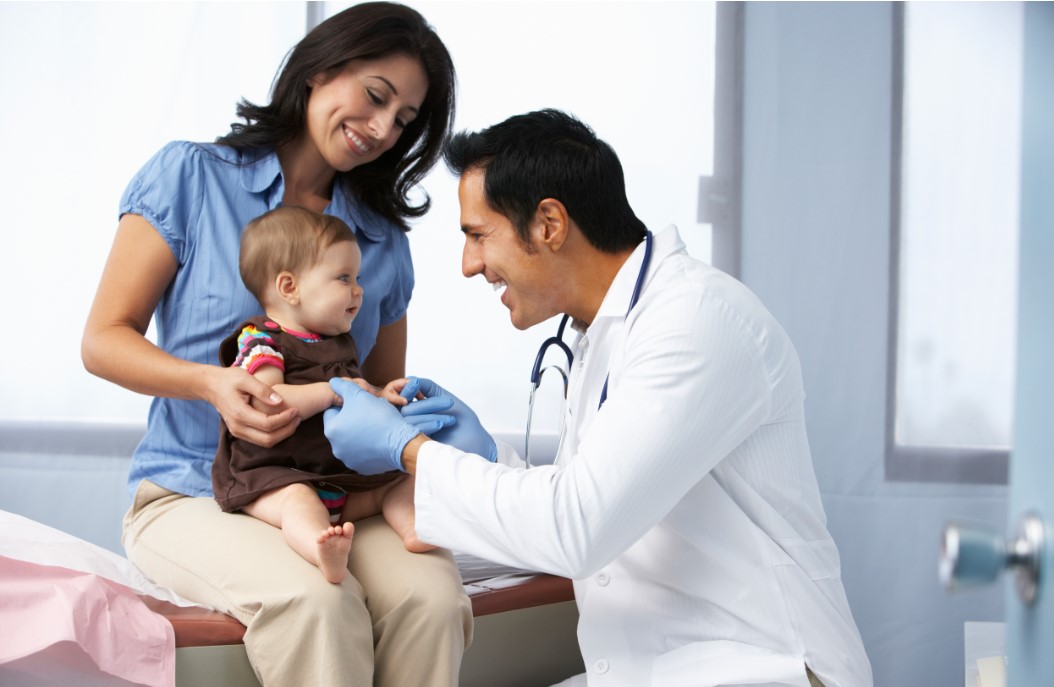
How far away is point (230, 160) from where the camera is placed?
172 cm

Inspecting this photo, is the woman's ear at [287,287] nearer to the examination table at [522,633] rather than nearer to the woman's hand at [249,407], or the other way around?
the woman's hand at [249,407]

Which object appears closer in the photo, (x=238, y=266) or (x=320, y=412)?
(x=320, y=412)

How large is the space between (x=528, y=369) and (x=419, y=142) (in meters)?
0.91

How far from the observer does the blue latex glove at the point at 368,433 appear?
1.34 metres

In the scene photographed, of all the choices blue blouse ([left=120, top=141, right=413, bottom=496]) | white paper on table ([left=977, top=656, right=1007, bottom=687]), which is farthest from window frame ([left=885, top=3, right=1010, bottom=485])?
blue blouse ([left=120, top=141, right=413, bottom=496])

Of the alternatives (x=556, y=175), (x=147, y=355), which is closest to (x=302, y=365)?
(x=147, y=355)

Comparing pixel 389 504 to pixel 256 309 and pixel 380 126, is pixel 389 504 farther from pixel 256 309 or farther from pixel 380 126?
pixel 380 126

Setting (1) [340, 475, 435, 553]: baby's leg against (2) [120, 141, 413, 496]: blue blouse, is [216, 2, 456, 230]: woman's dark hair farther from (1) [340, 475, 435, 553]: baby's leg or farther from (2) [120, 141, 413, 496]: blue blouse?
(1) [340, 475, 435, 553]: baby's leg

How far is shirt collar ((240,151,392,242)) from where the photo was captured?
5.65 ft

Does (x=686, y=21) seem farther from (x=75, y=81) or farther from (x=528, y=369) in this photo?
(x=75, y=81)

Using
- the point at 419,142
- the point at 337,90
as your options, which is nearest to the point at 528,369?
the point at 419,142

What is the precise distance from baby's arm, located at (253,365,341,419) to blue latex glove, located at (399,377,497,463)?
111 mm

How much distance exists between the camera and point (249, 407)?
1.42m

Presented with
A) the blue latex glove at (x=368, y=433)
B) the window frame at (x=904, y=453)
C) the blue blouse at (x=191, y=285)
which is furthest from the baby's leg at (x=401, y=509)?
the window frame at (x=904, y=453)
